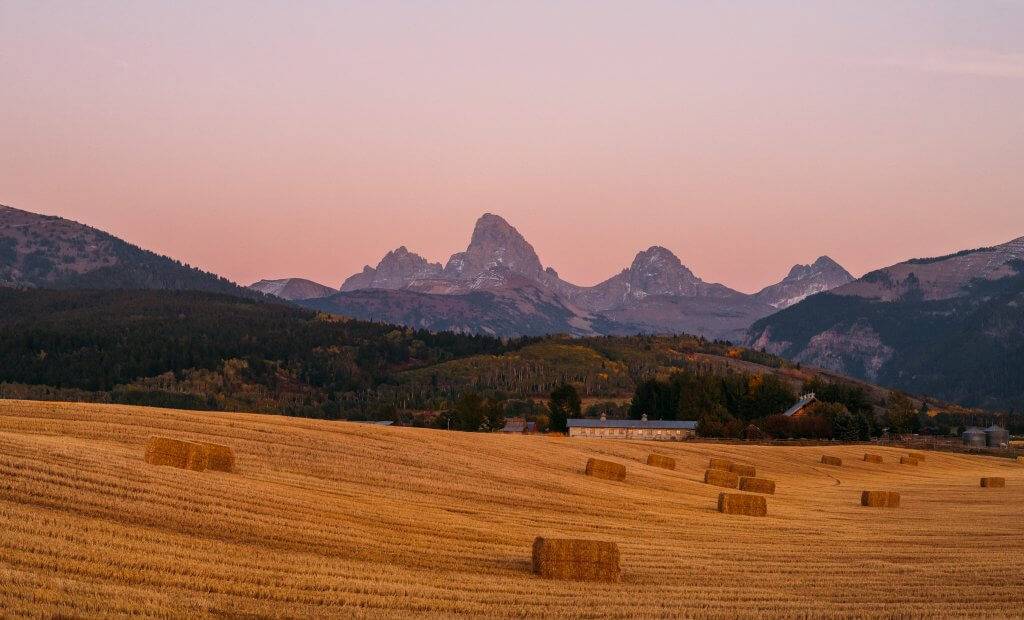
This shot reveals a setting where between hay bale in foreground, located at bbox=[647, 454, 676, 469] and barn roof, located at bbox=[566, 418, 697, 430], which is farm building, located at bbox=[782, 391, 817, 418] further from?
hay bale in foreground, located at bbox=[647, 454, 676, 469]

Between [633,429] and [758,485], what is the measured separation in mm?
111849

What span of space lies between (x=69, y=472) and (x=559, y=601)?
12.4 meters

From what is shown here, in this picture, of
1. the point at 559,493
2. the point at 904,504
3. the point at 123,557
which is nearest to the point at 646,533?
the point at 559,493

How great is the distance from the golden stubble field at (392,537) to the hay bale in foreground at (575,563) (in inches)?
17.9

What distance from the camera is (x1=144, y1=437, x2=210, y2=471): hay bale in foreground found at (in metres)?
32.6

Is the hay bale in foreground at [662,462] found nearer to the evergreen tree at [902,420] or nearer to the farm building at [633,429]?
the farm building at [633,429]

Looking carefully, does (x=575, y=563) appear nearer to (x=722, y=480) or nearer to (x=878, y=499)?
(x=878, y=499)

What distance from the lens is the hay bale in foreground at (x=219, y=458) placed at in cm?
3400

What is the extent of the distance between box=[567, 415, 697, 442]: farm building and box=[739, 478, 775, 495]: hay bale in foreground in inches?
4188

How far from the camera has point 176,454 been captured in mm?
33031

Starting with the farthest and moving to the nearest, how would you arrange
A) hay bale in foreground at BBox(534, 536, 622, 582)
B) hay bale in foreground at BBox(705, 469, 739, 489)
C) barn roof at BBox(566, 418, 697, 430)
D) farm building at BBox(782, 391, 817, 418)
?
1. farm building at BBox(782, 391, 817, 418)
2. barn roof at BBox(566, 418, 697, 430)
3. hay bale in foreground at BBox(705, 469, 739, 489)
4. hay bale in foreground at BBox(534, 536, 622, 582)

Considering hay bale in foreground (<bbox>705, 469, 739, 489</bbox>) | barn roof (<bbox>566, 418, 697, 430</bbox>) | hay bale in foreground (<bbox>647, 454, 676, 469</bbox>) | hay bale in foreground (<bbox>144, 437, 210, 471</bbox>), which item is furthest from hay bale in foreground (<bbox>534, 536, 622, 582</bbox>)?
barn roof (<bbox>566, 418, 697, 430</bbox>)

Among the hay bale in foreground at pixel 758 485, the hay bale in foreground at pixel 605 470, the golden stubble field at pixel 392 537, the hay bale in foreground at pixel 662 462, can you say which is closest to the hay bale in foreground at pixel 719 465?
the hay bale in foreground at pixel 662 462

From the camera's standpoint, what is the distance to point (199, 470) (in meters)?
33.1
